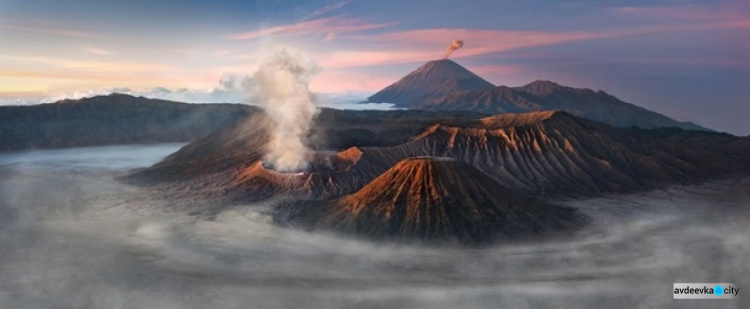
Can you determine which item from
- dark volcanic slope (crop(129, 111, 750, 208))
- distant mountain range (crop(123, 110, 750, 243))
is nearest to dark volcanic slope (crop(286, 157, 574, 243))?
distant mountain range (crop(123, 110, 750, 243))

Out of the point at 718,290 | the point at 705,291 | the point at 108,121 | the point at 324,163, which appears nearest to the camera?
the point at 705,291

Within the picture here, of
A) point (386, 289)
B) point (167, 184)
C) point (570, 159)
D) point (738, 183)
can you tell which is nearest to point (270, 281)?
point (386, 289)

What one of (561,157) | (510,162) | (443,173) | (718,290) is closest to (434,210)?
(443,173)

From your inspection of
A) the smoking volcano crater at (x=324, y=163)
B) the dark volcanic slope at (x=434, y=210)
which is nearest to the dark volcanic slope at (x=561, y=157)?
the smoking volcano crater at (x=324, y=163)

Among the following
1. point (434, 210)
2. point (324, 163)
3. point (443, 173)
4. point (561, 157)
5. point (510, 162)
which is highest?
point (443, 173)

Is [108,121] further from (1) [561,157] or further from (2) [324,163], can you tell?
(1) [561,157]

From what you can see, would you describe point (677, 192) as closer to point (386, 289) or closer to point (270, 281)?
point (386, 289)

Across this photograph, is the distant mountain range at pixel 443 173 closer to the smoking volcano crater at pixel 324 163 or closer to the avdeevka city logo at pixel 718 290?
the smoking volcano crater at pixel 324 163
